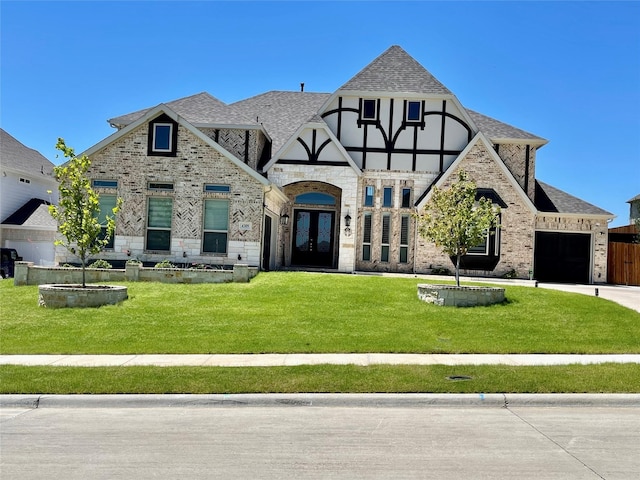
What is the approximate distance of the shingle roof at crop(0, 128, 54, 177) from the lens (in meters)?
34.9

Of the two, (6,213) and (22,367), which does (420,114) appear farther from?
(6,213)

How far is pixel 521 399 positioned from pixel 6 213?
1318 inches

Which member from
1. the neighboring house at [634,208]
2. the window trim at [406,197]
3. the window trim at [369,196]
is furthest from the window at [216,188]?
the neighboring house at [634,208]

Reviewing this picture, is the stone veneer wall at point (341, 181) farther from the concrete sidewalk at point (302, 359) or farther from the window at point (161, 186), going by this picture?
the concrete sidewalk at point (302, 359)

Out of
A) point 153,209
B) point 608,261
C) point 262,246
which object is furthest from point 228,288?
point 608,261

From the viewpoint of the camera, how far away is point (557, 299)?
16.9m

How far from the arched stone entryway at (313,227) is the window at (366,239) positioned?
142 cm

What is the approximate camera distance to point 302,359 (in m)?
10.8

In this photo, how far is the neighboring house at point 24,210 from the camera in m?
33.3

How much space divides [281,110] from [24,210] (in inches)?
670

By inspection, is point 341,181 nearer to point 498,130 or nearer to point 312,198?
point 312,198

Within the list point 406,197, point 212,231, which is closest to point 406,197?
point 406,197

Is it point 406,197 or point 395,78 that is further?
point 395,78

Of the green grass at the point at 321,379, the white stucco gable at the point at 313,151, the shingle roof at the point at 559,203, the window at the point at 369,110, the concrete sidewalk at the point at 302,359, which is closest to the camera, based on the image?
the green grass at the point at 321,379
